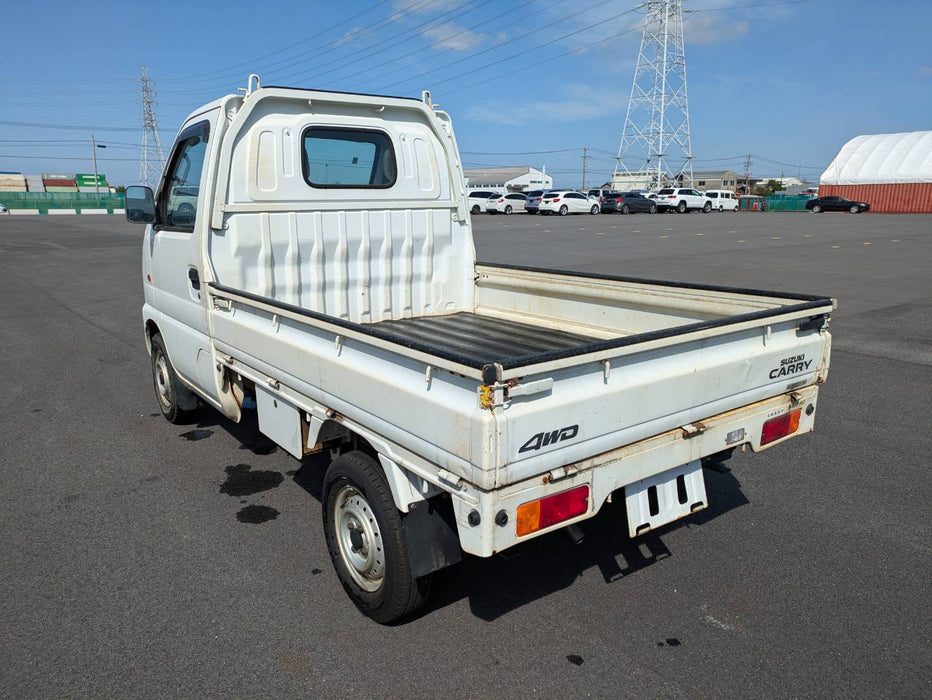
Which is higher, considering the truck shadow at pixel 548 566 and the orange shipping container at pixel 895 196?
the orange shipping container at pixel 895 196

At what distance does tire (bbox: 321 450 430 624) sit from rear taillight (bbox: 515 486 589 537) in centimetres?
59

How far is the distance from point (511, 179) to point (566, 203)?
5212cm

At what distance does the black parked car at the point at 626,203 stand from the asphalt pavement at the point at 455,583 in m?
40.0

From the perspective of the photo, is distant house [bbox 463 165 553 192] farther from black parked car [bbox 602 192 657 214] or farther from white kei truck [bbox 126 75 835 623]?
white kei truck [bbox 126 75 835 623]

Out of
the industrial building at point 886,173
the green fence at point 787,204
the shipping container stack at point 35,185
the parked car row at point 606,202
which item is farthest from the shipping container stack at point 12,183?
the industrial building at point 886,173

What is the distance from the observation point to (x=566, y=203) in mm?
42094

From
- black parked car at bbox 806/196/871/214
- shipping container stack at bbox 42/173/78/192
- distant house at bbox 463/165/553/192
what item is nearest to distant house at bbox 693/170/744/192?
distant house at bbox 463/165/553/192

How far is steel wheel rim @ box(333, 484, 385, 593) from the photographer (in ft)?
10.2

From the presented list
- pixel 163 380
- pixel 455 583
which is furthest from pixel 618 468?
pixel 163 380

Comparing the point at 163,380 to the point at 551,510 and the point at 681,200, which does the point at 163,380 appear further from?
the point at 681,200

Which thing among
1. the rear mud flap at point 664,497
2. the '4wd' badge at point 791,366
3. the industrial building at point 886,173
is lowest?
the rear mud flap at point 664,497

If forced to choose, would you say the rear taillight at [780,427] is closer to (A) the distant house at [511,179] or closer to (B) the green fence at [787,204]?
(B) the green fence at [787,204]

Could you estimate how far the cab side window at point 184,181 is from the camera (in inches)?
183

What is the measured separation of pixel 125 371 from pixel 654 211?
4338 cm
